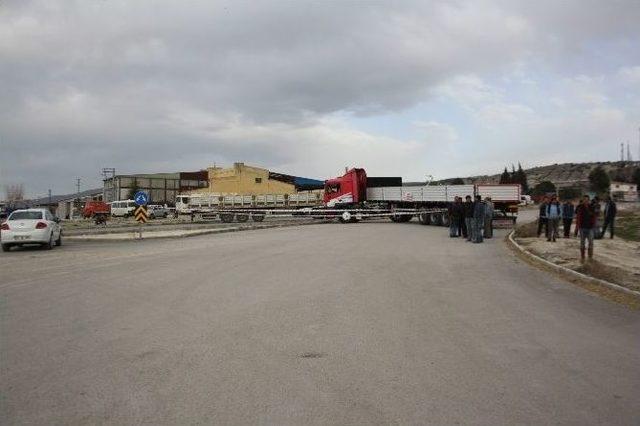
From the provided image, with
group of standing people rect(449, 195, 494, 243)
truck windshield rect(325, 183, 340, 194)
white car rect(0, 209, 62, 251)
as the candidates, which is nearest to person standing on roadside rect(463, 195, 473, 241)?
group of standing people rect(449, 195, 494, 243)

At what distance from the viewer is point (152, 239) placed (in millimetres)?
26062

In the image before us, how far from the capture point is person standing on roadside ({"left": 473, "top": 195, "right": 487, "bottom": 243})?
22.0m

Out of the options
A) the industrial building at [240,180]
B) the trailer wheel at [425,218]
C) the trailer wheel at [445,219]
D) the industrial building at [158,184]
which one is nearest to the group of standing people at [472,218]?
the trailer wheel at [445,219]

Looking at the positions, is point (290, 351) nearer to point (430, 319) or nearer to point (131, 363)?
point (131, 363)

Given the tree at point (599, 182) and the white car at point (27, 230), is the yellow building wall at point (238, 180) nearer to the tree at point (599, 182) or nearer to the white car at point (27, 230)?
the white car at point (27, 230)

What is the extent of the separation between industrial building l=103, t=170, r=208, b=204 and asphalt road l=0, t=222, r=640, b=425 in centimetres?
10572

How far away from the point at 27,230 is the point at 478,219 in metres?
16.7

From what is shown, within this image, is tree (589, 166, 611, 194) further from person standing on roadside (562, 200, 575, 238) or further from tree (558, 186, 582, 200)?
person standing on roadside (562, 200, 575, 238)

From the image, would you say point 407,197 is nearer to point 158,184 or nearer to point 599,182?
point 599,182

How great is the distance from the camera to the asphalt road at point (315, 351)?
4488 mm

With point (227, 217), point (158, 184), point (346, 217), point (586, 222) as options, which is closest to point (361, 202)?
point (346, 217)

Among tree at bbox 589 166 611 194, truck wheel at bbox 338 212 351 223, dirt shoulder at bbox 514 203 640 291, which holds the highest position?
tree at bbox 589 166 611 194

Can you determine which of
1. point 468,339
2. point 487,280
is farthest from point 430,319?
point 487,280

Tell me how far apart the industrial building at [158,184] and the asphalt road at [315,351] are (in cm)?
10572
